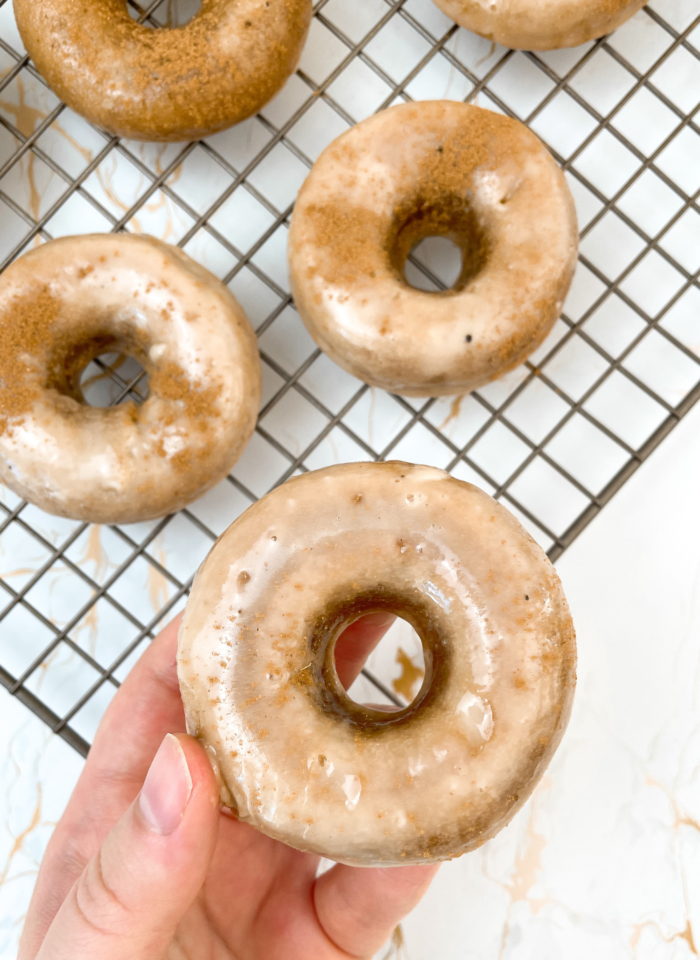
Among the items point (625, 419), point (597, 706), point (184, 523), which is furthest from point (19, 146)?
point (597, 706)

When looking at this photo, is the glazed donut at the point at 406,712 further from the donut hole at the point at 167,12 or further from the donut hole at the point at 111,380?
the donut hole at the point at 167,12

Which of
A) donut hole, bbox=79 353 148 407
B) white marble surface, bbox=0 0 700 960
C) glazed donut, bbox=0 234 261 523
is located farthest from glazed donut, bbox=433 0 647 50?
donut hole, bbox=79 353 148 407

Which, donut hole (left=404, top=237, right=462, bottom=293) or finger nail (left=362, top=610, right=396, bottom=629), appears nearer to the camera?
finger nail (left=362, top=610, right=396, bottom=629)

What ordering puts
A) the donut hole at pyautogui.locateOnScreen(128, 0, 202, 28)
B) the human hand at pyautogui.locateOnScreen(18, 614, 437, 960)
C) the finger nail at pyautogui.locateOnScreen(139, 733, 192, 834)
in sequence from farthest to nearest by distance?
the donut hole at pyautogui.locateOnScreen(128, 0, 202, 28), the human hand at pyautogui.locateOnScreen(18, 614, 437, 960), the finger nail at pyautogui.locateOnScreen(139, 733, 192, 834)

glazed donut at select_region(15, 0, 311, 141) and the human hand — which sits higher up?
glazed donut at select_region(15, 0, 311, 141)

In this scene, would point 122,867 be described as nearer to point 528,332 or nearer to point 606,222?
point 528,332

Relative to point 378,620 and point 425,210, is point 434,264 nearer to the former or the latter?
point 425,210

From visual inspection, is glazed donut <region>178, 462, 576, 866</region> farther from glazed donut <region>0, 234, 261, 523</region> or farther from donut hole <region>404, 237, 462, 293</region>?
donut hole <region>404, 237, 462, 293</region>
